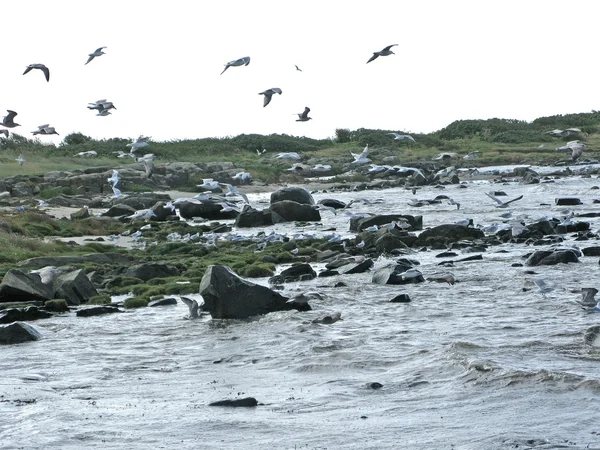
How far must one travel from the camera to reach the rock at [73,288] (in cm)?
1482

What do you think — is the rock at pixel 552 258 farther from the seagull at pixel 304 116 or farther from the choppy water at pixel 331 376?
the seagull at pixel 304 116

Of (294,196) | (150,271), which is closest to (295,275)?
(150,271)

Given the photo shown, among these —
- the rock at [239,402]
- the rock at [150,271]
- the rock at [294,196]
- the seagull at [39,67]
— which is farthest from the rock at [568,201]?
the rock at [239,402]

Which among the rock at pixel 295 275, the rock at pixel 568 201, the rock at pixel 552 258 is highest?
the rock at pixel 568 201

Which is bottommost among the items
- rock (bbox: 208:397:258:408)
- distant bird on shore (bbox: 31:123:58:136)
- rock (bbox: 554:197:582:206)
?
rock (bbox: 208:397:258:408)

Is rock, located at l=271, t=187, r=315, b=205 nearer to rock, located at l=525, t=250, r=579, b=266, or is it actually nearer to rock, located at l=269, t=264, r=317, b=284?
rock, located at l=269, t=264, r=317, b=284

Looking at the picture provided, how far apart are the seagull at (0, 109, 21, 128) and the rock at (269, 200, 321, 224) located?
11.2 metres

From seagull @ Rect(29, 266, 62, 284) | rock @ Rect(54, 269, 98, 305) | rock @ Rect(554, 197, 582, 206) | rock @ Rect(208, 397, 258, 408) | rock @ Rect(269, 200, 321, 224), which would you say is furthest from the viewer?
rock @ Rect(554, 197, 582, 206)

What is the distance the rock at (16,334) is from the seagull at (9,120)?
8069 mm

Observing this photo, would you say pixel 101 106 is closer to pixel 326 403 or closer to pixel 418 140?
pixel 326 403

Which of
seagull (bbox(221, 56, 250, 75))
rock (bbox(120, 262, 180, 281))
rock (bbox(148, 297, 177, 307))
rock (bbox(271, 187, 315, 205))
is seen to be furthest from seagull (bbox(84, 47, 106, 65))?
rock (bbox(271, 187, 315, 205))

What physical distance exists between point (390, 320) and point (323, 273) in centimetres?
469

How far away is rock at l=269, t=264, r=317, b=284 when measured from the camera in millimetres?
16469

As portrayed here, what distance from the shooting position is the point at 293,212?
29.3m
